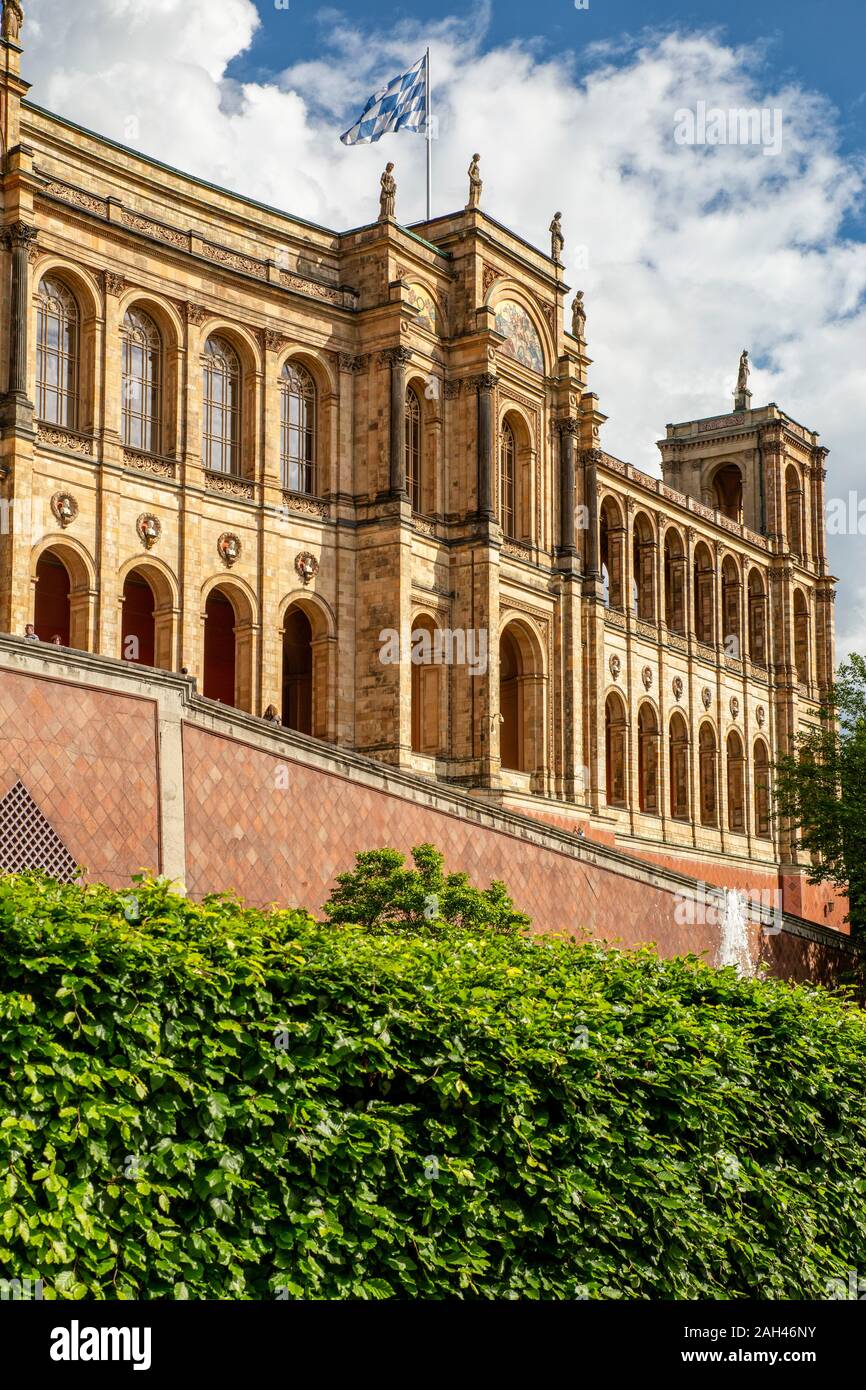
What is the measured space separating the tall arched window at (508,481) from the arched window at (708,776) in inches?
646

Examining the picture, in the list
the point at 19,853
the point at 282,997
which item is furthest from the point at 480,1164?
the point at 19,853

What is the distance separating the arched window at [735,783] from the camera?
59.8 m

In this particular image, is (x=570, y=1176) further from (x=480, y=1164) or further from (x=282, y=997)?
(x=282, y=997)

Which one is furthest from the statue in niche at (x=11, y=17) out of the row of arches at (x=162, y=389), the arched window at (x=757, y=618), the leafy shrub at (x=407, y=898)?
the arched window at (x=757, y=618)

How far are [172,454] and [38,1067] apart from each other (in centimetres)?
2927

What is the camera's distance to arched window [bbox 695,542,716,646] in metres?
60.3

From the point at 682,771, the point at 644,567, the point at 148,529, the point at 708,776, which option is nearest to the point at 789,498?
the point at 644,567

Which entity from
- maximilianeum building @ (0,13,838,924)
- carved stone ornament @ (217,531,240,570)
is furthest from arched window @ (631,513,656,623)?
carved stone ornament @ (217,531,240,570)

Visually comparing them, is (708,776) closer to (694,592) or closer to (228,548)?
(694,592)

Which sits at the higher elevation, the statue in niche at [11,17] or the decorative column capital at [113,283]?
the statue in niche at [11,17]

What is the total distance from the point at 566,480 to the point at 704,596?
15.9 meters

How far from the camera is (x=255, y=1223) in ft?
27.8

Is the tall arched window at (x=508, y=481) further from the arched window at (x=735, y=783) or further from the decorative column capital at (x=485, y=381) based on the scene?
the arched window at (x=735, y=783)
